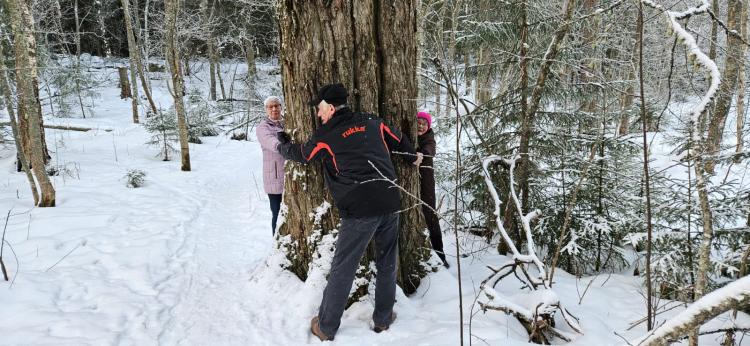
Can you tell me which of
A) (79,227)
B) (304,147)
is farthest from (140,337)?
(79,227)

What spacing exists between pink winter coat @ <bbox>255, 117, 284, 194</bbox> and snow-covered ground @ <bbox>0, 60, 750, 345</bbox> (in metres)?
0.74

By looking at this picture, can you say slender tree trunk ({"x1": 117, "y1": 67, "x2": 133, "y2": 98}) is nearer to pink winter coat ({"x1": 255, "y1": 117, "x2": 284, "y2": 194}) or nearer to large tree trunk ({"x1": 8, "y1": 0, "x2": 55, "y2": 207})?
large tree trunk ({"x1": 8, "y1": 0, "x2": 55, "y2": 207})

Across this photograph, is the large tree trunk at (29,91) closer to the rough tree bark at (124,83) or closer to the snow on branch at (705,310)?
the snow on branch at (705,310)

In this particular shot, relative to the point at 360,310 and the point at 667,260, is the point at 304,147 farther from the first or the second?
the point at 667,260

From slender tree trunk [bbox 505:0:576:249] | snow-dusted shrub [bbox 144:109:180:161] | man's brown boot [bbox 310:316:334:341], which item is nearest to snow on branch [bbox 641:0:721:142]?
slender tree trunk [bbox 505:0:576:249]

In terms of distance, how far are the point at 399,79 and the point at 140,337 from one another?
302 cm

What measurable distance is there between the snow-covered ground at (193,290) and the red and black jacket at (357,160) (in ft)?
3.20

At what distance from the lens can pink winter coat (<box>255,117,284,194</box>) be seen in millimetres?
4705

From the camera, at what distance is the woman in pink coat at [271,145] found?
4711mm

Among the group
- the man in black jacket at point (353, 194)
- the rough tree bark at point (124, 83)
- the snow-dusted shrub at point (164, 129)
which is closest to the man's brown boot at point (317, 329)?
the man in black jacket at point (353, 194)

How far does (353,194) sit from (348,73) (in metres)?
1.09

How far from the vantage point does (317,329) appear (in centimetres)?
316

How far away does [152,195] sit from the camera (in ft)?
27.1

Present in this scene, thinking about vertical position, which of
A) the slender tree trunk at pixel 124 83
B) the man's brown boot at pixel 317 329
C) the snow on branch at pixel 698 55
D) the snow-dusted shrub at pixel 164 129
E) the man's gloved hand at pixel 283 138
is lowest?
the man's brown boot at pixel 317 329
